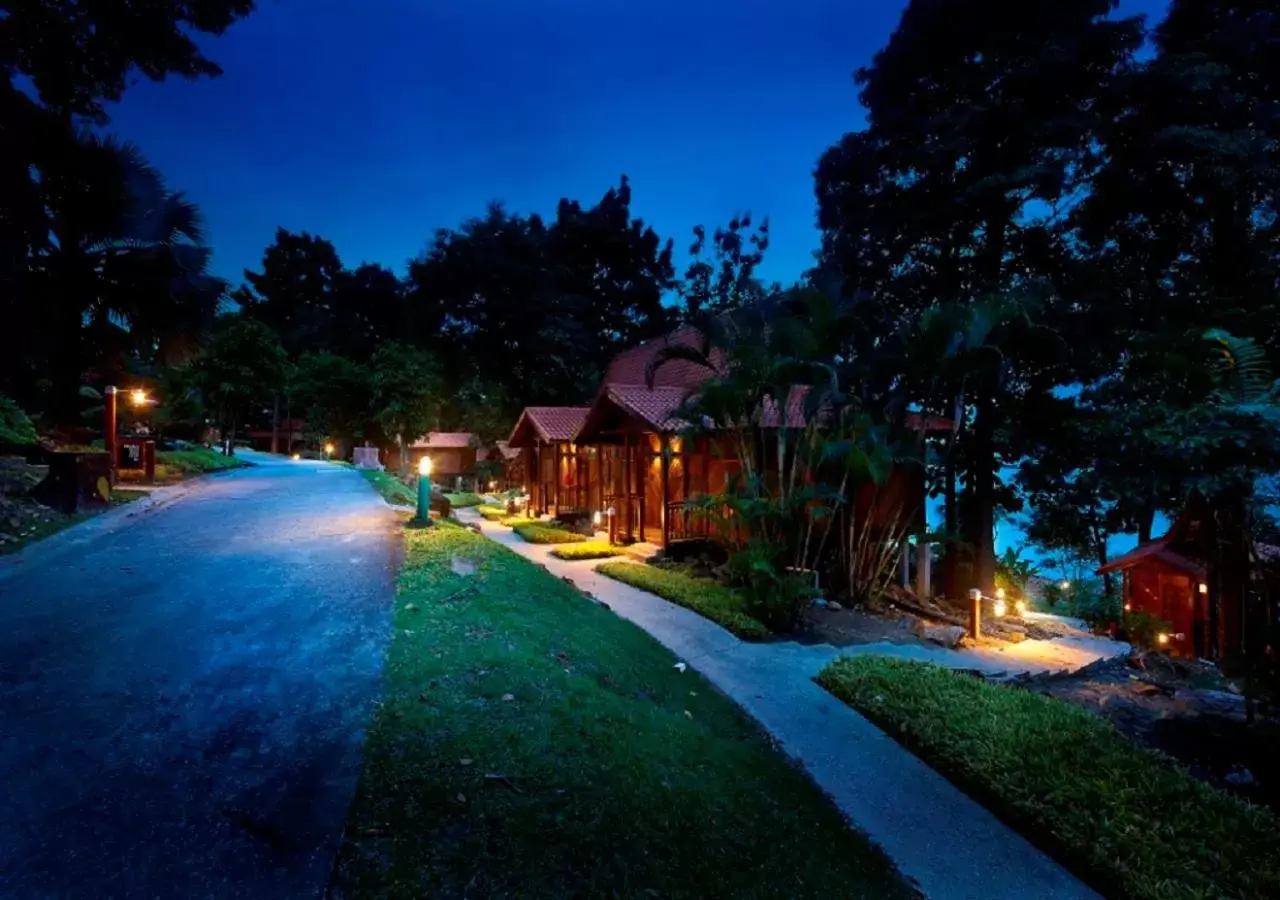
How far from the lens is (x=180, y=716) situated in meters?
3.74

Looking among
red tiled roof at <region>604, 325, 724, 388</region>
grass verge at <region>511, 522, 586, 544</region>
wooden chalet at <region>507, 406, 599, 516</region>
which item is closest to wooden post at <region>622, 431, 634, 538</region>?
grass verge at <region>511, 522, 586, 544</region>

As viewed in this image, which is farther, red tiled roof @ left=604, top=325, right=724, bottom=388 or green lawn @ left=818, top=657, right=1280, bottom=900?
red tiled roof @ left=604, top=325, right=724, bottom=388

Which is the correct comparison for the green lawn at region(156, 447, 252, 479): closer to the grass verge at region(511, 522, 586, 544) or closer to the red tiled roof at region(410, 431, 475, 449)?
the grass verge at region(511, 522, 586, 544)

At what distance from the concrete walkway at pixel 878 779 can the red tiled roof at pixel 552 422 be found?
12230mm

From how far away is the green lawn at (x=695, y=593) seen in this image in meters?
8.49

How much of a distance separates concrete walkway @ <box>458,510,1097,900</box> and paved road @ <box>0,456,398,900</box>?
3.16 m

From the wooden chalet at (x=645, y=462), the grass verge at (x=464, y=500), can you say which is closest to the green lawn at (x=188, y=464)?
the grass verge at (x=464, y=500)

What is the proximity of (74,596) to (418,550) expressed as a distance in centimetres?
371

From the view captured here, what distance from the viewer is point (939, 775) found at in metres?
4.80

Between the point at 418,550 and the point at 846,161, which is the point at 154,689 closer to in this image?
the point at 418,550

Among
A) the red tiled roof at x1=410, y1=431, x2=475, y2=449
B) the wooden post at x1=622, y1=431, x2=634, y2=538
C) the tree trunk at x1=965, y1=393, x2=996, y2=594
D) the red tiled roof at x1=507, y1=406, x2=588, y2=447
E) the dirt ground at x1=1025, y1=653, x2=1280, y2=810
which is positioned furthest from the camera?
the red tiled roof at x1=410, y1=431, x2=475, y2=449

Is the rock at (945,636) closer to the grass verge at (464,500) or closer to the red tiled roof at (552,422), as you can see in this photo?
the red tiled roof at (552,422)

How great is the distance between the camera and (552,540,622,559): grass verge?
13.9 metres

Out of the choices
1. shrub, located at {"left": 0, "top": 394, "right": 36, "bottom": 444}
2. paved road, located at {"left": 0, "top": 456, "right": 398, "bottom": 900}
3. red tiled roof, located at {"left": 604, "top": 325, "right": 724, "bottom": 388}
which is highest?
red tiled roof, located at {"left": 604, "top": 325, "right": 724, "bottom": 388}
